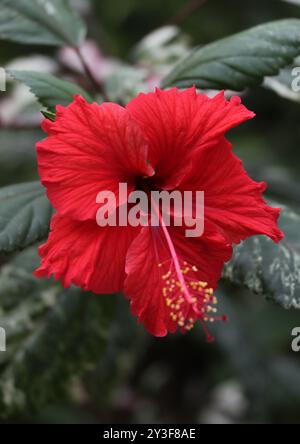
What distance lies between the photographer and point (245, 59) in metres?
1.04

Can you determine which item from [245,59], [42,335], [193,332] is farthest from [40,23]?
[193,332]

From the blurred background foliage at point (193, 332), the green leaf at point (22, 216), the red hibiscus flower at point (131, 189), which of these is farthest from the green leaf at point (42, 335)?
the red hibiscus flower at point (131, 189)

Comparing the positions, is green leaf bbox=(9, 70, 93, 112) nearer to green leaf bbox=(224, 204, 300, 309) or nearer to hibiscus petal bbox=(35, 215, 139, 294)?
hibiscus petal bbox=(35, 215, 139, 294)

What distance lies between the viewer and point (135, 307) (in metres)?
0.84

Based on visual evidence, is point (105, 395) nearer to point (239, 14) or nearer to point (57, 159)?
point (57, 159)

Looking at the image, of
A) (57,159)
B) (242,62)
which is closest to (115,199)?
(57,159)

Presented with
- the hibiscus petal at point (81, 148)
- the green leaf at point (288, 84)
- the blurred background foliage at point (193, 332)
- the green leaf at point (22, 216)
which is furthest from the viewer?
the blurred background foliage at point (193, 332)

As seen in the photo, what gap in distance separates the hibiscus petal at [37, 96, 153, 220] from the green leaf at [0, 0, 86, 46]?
1.48 ft

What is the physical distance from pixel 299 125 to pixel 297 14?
323mm

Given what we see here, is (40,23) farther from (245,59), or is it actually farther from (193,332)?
(193,332)

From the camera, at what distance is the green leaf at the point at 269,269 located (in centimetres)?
95

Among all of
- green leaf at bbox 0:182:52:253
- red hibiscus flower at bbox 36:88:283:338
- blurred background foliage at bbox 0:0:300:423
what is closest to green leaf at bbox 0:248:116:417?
blurred background foliage at bbox 0:0:300:423

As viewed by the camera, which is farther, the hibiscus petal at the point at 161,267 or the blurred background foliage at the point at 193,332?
the blurred background foliage at the point at 193,332

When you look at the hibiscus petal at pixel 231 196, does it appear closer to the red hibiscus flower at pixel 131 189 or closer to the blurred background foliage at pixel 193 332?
the red hibiscus flower at pixel 131 189
